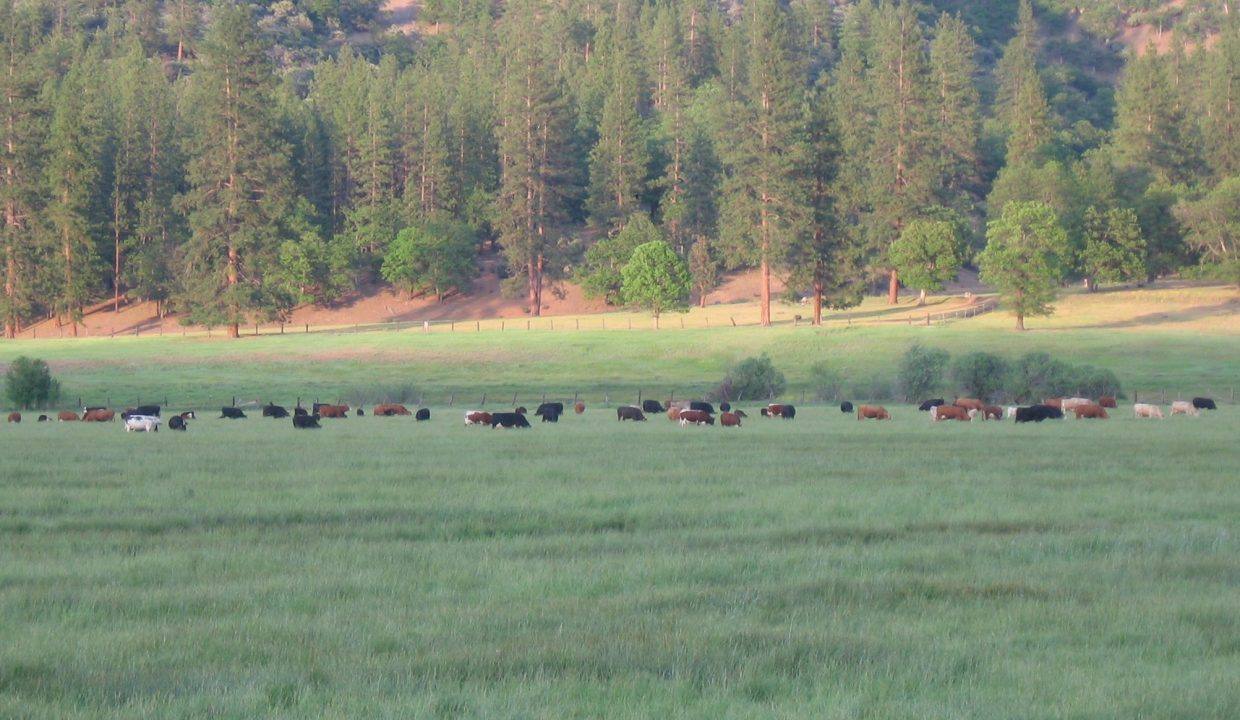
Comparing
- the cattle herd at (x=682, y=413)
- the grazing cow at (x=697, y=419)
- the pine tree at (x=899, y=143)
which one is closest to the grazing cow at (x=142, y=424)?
the cattle herd at (x=682, y=413)

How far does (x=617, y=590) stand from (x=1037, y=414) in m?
27.2

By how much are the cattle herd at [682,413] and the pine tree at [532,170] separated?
64301 mm

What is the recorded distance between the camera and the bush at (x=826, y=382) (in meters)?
54.1

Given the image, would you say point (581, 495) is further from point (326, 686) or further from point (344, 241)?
point (344, 241)

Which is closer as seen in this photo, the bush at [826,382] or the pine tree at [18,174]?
the bush at [826,382]

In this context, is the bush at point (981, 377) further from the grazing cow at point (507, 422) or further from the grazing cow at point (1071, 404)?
the grazing cow at point (507, 422)

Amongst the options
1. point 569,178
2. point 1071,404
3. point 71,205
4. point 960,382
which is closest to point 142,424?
point 1071,404

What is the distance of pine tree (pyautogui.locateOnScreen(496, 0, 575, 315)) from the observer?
110125 millimetres

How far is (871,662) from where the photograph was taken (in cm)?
954

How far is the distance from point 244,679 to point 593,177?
111m

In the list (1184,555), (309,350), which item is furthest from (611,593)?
(309,350)

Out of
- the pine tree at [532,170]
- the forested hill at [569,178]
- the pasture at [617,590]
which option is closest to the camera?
the pasture at [617,590]

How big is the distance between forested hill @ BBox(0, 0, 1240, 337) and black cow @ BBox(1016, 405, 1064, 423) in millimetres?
49255

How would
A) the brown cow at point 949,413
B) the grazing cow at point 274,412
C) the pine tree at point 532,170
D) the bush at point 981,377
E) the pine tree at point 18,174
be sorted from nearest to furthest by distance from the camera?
1. the brown cow at point 949,413
2. the grazing cow at point 274,412
3. the bush at point 981,377
4. the pine tree at point 18,174
5. the pine tree at point 532,170
